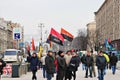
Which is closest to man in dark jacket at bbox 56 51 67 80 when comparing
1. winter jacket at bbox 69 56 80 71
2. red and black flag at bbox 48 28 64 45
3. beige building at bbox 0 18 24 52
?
winter jacket at bbox 69 56 80 71

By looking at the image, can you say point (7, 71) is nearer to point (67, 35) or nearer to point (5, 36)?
point (67, 35)

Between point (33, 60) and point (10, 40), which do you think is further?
point (10, 40)

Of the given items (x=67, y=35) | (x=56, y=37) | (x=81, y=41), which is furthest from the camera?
(x=81, y=41)

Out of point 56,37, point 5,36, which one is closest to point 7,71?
point 56,37

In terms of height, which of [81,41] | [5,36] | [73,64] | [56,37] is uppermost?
[5,36]

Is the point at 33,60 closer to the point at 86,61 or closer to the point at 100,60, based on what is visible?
the point at 100,60

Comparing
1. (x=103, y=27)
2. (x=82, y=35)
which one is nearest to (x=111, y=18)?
(x=103, y=27)

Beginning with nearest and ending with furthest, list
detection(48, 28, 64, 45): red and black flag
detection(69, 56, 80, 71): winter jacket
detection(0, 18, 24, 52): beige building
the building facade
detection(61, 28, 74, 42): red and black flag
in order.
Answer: detection(69, 56, 80, 71): winter jacket
detection(48, 28, 64, 45): red and black flag
detection(61, 28, 74, 42): red and black flag
the building facade
detection(0, 18, 24, 52): beige building

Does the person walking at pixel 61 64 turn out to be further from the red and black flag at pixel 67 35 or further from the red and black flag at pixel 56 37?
the red and black flag at pixel 67 35

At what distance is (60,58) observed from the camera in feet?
58.8

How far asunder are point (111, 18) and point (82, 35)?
44.6 m

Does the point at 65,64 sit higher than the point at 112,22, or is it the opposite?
the point at 112,22

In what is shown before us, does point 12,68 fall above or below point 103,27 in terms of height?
below

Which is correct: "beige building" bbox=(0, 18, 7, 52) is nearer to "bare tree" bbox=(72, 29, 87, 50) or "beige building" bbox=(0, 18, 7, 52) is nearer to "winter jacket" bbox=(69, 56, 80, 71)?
"bare tree" bbox=(72, 29, 87, 50)
